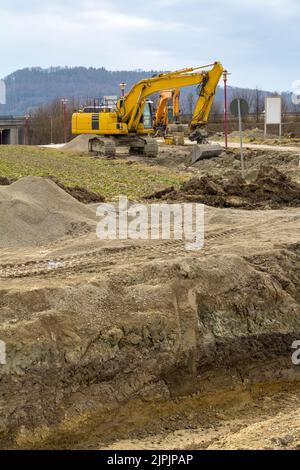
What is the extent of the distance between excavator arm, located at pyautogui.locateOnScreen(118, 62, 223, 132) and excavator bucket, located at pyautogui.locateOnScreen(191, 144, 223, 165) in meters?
2.13

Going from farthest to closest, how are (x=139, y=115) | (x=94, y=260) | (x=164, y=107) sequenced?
(x=164, y=107) → (x=139, y=115) → (x=94, y=260)

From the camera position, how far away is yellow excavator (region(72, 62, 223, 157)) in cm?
2609

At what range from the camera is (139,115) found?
27.3 metres

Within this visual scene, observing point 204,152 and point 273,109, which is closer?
point 204,152

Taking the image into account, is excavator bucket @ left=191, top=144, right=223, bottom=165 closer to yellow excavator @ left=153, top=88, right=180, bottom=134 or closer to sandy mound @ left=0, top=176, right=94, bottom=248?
yellow excavator @ left=153, top=88, right=180, bottom=134

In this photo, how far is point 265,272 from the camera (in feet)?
27.3

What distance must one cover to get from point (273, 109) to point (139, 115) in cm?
1237

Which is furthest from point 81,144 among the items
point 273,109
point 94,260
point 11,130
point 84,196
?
point 11,130

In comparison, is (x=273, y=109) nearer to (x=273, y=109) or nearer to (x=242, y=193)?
(x=273, y=109)

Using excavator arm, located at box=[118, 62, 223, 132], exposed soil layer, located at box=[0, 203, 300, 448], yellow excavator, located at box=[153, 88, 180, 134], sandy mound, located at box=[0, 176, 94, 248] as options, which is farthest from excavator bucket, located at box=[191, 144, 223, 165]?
exposed soil layer, located at box=[0, 203, 300, 448]

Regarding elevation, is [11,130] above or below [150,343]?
above
